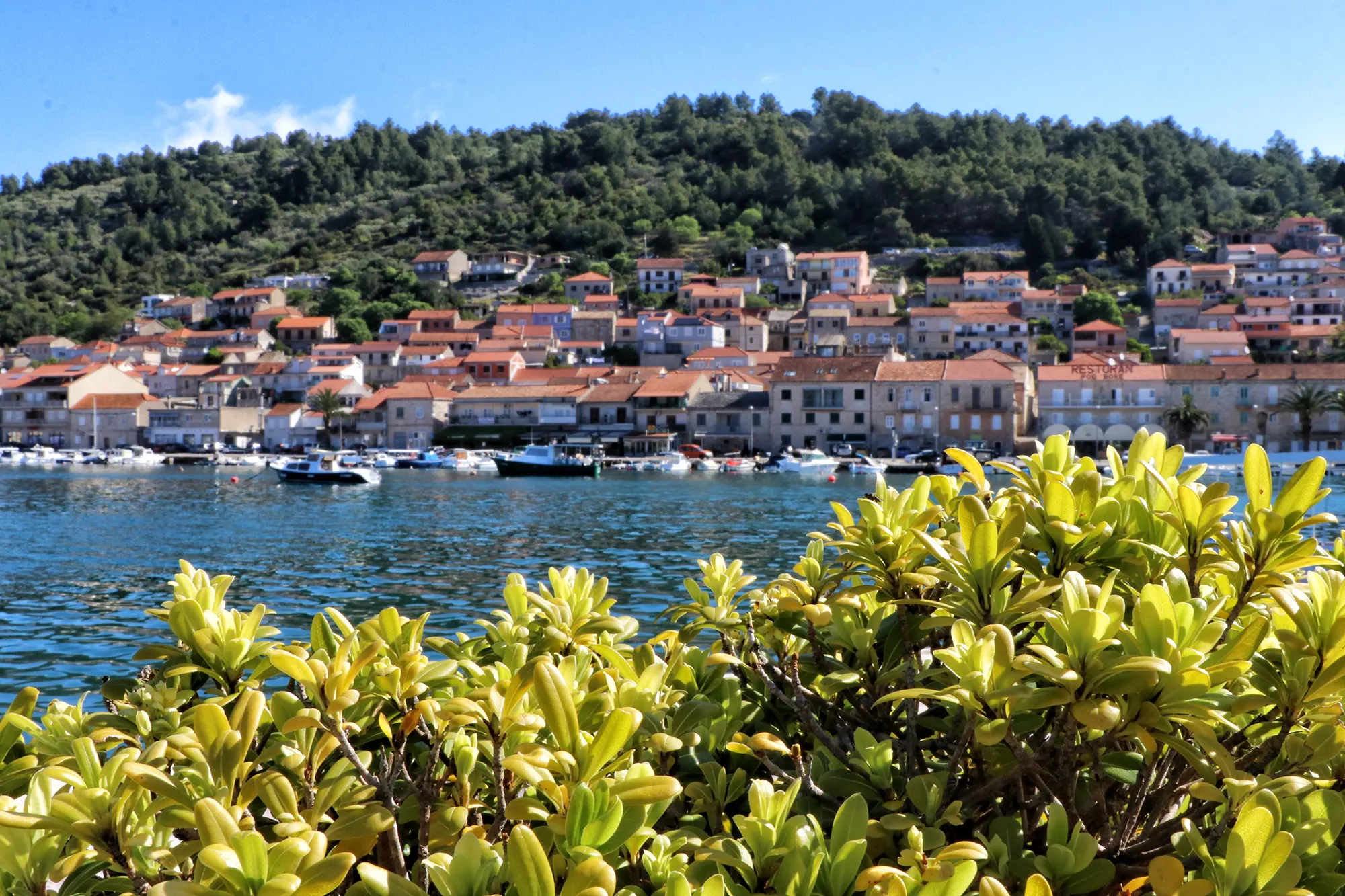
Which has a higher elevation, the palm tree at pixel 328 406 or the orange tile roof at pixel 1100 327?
the orange tile roof at pixel 1100 327

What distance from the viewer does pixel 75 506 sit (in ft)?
107

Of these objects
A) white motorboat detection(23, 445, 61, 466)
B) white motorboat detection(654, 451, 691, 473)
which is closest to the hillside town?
white motorboat detection(654, 451, 691, 473)

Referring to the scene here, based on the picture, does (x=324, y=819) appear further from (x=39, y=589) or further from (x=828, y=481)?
(x=828, y=481)

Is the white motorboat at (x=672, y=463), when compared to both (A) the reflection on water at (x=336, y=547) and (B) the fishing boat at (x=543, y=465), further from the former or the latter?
(A) the reflection on water at (x=336, y=547)

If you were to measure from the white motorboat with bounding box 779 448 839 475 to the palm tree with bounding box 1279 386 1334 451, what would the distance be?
2731cm

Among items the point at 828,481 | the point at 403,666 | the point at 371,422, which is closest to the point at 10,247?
the point at 371,422

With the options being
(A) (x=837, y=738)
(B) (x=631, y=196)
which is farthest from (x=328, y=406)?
(A) (x=837, y=738)

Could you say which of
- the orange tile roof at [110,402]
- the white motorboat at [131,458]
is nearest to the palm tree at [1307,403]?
the white motorboat at [131,458]

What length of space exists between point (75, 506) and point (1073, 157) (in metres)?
135

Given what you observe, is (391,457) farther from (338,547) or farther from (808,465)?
(338,547)

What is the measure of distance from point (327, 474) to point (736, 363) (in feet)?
126

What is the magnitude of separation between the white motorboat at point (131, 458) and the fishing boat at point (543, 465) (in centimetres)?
2718

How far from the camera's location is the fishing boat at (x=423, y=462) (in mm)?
66000

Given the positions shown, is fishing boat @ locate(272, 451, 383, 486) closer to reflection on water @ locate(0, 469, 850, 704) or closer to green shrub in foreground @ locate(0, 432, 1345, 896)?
reflection on water @ locate(0, 469, 850, 704)
